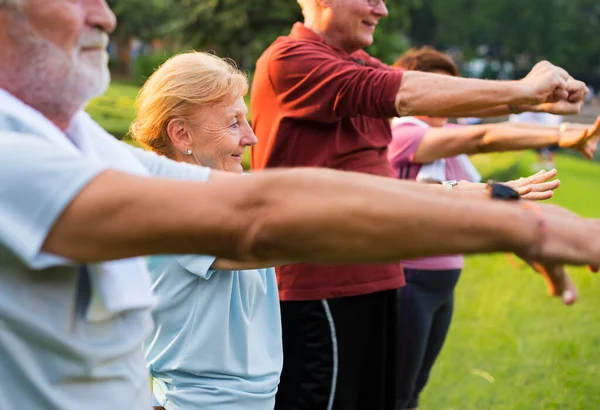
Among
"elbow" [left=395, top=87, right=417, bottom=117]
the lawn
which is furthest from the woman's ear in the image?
the lawn

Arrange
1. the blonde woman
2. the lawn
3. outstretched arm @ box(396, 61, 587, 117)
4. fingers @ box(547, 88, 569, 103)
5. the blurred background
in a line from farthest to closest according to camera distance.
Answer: the blurred background, the lawn, fingers @ box(547, 88, 569, 103), outstretched arm @ box(396, 61, 587, 117), the blonde woman

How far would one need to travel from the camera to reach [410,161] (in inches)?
177

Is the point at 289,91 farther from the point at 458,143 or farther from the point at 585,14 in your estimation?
the point at 585,14

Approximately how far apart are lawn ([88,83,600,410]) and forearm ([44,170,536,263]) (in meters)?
4.12

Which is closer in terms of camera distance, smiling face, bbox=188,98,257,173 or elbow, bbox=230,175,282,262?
elbow, bbox=230,175,282,262

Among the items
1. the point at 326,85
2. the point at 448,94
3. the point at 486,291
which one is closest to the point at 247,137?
the point at 326,85

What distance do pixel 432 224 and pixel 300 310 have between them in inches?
90.4

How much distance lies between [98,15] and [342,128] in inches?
83.7

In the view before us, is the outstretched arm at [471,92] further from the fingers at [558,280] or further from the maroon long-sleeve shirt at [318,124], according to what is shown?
the fingers at [558,280]

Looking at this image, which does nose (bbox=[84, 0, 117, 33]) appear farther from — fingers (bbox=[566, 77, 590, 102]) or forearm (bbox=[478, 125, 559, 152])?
forearm (bbox=[478, 125, 559, 152])

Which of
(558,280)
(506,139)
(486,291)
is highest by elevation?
(558,280)

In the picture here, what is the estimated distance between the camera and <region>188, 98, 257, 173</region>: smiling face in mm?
2758

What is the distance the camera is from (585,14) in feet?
182

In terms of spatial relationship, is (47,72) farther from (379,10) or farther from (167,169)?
(379,10)
